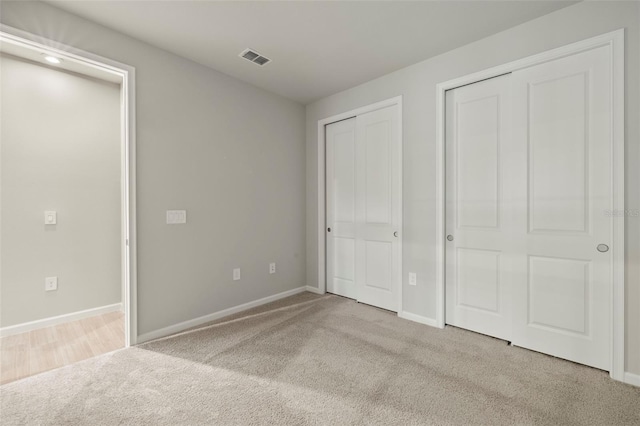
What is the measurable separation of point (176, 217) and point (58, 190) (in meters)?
1.42

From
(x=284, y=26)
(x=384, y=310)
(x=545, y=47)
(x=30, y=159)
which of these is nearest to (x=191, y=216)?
A: (x=30, y=159)

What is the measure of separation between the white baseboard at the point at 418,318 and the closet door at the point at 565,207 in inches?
27.1

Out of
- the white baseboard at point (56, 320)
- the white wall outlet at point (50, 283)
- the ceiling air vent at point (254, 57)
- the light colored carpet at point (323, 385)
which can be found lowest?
the light colored carpet at point (323, 385)

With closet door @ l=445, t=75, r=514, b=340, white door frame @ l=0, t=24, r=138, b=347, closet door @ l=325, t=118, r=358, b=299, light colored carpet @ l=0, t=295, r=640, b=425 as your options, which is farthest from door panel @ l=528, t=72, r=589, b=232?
white door frame @ l=0, t=24, r=138, b=347

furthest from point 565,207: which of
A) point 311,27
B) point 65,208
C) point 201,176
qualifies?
point 65,208

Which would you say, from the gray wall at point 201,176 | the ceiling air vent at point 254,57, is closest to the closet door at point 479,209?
the ceiling air vent at point 254,57

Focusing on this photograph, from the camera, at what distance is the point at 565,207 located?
2186 mm

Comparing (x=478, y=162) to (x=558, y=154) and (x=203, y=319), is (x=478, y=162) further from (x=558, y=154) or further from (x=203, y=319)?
(x=203, y=319)

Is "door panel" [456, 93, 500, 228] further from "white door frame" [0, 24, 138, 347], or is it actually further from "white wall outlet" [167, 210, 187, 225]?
"white door frame" [0, 24, 138, 347]

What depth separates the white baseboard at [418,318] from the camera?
287 centimetres

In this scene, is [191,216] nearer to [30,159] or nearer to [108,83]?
[30,159]

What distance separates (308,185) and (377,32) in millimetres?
2123

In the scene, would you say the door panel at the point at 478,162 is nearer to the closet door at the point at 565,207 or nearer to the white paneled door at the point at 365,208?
the closet door at the point at 565,207

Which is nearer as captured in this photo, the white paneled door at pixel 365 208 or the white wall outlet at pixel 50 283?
the white wall outlet at pixel 50 283
